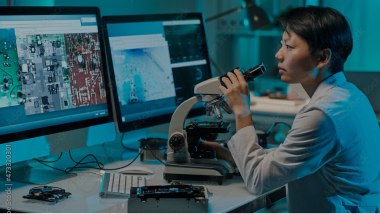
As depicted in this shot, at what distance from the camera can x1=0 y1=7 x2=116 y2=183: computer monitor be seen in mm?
1141

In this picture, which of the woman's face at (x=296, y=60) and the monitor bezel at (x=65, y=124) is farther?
the monitor bezel at (x=65, y=124)

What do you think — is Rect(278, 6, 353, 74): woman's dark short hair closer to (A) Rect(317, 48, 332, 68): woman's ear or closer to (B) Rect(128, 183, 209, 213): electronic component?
(A) Rect(317, 48, 332, 68): woman's ear

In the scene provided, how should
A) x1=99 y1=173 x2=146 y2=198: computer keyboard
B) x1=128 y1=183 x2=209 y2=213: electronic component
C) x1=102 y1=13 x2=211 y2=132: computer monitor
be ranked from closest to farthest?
x1=128 y1=183 x2=209 y2=213: electronic component, x1=99 y1=173 x2=146 y2=198: computer keyboard, x1=102 y1=13 x2=211 y2=132: computer monitor

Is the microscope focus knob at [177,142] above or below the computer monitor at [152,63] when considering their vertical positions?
below

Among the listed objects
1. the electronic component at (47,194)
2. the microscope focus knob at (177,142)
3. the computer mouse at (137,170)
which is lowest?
the computer mouse at (137,170)

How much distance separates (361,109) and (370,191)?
0.24 m

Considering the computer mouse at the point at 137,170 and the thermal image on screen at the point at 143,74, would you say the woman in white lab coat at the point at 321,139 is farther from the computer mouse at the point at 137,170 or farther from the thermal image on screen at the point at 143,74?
the thermal image on screen at the point at 143,74

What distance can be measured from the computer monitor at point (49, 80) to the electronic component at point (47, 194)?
0.45 ft

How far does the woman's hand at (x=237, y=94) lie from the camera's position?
114cm

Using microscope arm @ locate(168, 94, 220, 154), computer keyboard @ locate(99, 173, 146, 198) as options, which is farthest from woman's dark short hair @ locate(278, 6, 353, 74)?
computer keyboard @ locate(99, 173, 146, 198)

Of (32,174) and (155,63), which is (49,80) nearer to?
(32,174)

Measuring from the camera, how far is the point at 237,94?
3.79ft

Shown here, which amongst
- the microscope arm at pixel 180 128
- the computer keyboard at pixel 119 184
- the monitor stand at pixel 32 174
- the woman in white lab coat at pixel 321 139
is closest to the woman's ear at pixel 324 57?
the woman in white lab coat at pixel 321 139

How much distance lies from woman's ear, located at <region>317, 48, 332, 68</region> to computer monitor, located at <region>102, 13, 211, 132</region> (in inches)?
29.7
